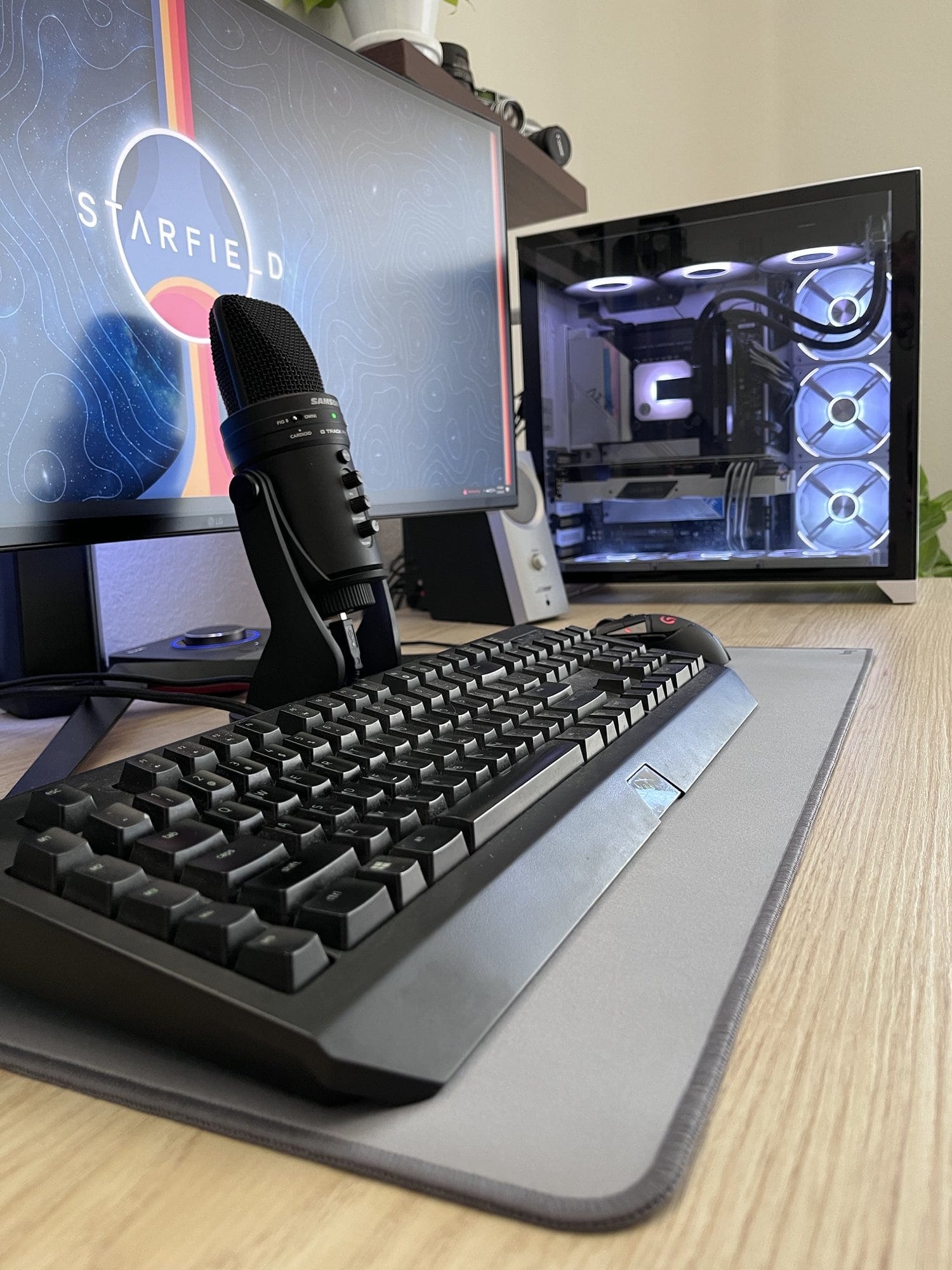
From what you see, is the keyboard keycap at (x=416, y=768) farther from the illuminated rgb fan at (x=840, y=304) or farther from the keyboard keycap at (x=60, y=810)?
the illuminated rgb fan at (x=840, y=304)

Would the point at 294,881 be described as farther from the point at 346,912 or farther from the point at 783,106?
the point at 783,106

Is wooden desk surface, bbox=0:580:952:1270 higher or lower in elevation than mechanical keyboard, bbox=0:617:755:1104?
lower

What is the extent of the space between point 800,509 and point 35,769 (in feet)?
3.30

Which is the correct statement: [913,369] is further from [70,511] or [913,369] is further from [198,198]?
[70,511]

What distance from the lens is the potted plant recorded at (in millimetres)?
1043

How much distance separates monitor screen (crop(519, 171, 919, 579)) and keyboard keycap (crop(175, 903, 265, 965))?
1051 mm

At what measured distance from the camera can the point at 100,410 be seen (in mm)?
597

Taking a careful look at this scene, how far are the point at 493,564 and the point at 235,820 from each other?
837 millimetres

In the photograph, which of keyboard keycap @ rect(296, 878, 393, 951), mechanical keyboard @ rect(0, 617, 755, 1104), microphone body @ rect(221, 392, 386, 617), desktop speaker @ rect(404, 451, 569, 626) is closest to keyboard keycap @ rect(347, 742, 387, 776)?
mechanical keyboard @ rect(0, 617, 755, 1104)

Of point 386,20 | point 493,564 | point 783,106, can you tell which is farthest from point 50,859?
point 783,106

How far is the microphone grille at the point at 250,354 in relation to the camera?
588mm

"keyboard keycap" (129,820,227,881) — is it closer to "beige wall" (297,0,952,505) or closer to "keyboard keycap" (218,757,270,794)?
"keyboard keycap" (218,757,270,794)

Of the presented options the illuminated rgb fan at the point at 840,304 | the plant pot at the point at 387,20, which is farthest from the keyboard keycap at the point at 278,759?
the illuminated rgb fan at the point at 840,304

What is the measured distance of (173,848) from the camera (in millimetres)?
291
